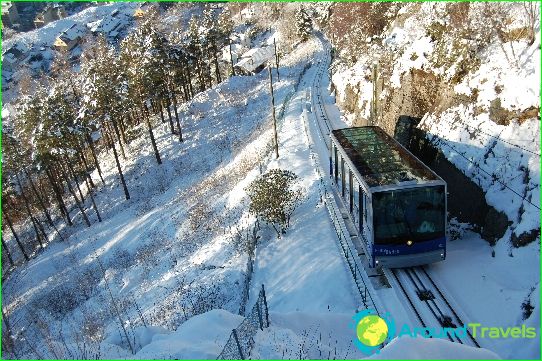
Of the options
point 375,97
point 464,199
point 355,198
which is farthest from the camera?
point 375,97

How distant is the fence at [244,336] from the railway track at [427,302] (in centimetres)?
483

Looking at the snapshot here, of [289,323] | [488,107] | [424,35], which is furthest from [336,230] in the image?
[424,35]

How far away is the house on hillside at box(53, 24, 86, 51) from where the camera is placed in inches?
5044

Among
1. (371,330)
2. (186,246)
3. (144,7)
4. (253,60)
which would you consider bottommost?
(186,246)

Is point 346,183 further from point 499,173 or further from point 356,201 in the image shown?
point 499,173

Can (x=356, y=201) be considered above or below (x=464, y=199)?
above

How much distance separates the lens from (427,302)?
13.2 metres

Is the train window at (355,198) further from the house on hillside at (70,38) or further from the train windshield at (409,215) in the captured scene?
the house on hillside at (70,38)

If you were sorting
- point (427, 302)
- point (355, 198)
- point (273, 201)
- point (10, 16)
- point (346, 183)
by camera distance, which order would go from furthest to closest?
point (10, 16) → point (273, 201) → point (346, 183) → point (355, 198) → point (427, 302)

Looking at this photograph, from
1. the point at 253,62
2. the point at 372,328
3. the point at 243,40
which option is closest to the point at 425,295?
the point at 372,328

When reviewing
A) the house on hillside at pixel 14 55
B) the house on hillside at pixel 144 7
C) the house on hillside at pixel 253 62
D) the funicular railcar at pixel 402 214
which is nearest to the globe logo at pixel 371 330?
the funicular railcar at pixel 402 214

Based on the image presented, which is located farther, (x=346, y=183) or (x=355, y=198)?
(x=346, y=183)

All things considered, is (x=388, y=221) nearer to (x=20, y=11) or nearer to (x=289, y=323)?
(x=289, y=323)

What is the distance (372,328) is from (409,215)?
12.2 feet
